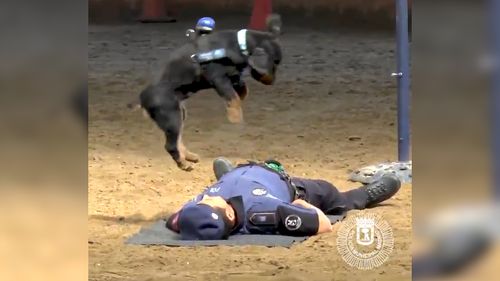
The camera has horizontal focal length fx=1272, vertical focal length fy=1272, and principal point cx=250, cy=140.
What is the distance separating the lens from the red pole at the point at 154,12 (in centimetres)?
338

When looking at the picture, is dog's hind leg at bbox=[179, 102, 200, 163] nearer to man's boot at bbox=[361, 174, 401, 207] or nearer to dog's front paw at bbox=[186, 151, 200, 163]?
dog's front paw at bbox=[186, 151, 200, 163]

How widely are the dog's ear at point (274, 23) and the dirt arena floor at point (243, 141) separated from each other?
3 centimetres

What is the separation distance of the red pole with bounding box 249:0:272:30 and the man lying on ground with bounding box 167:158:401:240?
0.38 m

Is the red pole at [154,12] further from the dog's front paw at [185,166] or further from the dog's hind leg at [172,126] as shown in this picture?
the dog's front paw at [185,166]

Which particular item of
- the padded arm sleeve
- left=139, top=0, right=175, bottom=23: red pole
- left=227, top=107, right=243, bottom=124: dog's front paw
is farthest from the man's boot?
left=139, top=0, right=175, bottom=23: red pole

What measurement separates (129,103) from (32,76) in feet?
0.97

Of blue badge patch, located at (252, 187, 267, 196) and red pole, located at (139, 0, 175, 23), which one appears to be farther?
blue badge patch, located at (252, 187, 267, 196)

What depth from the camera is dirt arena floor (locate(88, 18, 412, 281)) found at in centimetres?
338

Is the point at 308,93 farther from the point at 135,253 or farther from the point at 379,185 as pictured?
the point at 135,253

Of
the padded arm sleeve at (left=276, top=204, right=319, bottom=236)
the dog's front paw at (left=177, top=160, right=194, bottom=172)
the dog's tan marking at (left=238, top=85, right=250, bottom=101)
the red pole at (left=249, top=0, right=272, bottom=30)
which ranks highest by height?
the red pole at (left=249, top=0, right=272, bottom=30)

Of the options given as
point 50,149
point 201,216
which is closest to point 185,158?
point 201,216

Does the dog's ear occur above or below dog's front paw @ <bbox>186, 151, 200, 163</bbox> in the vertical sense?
above

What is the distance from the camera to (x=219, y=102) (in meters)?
3.43

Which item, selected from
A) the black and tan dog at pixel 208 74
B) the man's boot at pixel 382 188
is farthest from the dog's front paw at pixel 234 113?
the man's boot at pixel 382 188
